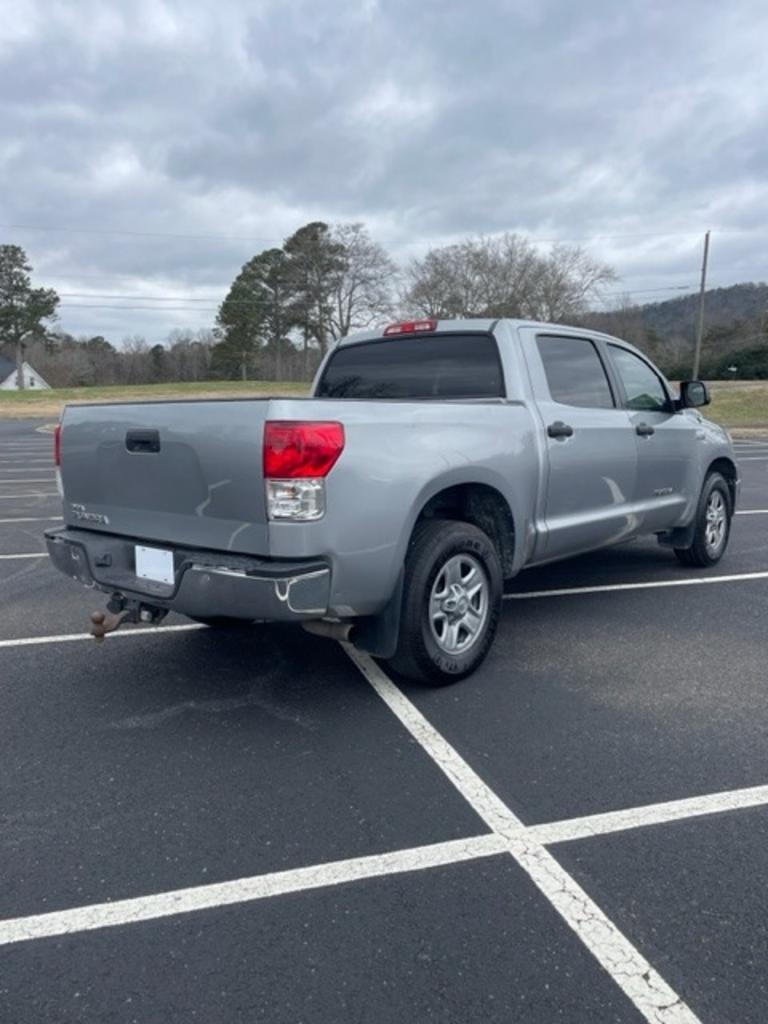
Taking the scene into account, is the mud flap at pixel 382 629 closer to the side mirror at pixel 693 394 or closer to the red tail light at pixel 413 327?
the red tail light at pixel 413 327

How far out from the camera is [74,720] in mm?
3525

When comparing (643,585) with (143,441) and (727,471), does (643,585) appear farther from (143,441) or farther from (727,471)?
(143,441)

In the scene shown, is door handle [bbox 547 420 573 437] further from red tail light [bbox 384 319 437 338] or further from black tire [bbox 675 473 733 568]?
black tire [bbox 675 473 733 568]

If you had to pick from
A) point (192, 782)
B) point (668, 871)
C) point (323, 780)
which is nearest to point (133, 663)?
point (192, 782)

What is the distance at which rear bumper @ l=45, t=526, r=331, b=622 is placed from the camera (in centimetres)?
305

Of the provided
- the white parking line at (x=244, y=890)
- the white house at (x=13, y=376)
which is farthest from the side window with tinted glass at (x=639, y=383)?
the white house at (x=13, y=376)

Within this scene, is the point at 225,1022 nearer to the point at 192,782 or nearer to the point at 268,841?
the point at 268,841

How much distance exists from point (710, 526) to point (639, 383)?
154 cm

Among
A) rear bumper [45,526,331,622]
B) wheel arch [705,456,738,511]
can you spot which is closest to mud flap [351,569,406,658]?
rear bumper [45,526,331,622]

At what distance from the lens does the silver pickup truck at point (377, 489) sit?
3.08 meters

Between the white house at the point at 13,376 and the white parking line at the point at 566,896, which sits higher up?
the white house at the point at 13,376

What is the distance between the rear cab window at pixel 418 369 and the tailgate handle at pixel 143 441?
1.91m

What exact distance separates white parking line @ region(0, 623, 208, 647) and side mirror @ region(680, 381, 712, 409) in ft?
13.2

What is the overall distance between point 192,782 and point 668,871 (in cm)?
177
